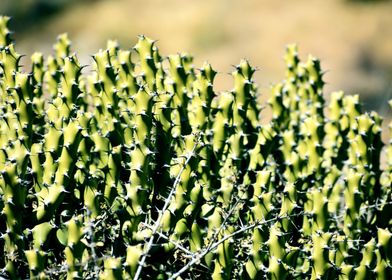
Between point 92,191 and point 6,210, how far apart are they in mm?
331

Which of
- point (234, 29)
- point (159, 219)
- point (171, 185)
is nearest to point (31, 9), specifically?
point (234, 29)

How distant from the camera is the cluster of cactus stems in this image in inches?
96.3

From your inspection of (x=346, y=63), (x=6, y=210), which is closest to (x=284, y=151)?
(x=6, y=210)

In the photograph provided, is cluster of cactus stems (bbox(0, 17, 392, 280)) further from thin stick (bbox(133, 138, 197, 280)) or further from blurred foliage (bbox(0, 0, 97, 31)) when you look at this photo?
blurred foliage (bbox(0, 0, 97, 31))

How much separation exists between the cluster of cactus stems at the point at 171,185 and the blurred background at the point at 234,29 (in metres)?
7.23

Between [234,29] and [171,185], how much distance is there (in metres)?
9.81

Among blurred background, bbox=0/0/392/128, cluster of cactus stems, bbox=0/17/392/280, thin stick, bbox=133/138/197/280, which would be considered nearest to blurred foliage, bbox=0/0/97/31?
blurred background, bbox=0/0/392/128

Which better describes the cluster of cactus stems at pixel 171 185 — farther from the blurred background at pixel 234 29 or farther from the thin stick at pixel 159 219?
the blurred background at pixel 234 29

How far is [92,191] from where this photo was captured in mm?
2529

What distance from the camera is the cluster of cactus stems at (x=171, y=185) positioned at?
245cm

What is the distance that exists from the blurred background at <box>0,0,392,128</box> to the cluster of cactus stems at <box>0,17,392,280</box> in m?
7.23

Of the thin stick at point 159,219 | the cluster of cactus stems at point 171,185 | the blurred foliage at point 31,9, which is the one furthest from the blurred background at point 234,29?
the thin stick at point 159,219

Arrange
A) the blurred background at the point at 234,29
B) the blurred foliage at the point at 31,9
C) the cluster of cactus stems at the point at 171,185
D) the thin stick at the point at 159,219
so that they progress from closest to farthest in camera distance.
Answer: the thin stick at the point at 159,219
the cluster of cactus stems at the point at 171,185
the blurred background at the point at 234,29
the blurred foliage at the point at 31,9

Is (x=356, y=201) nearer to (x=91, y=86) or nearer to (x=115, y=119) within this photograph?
(x=115, y=119)
